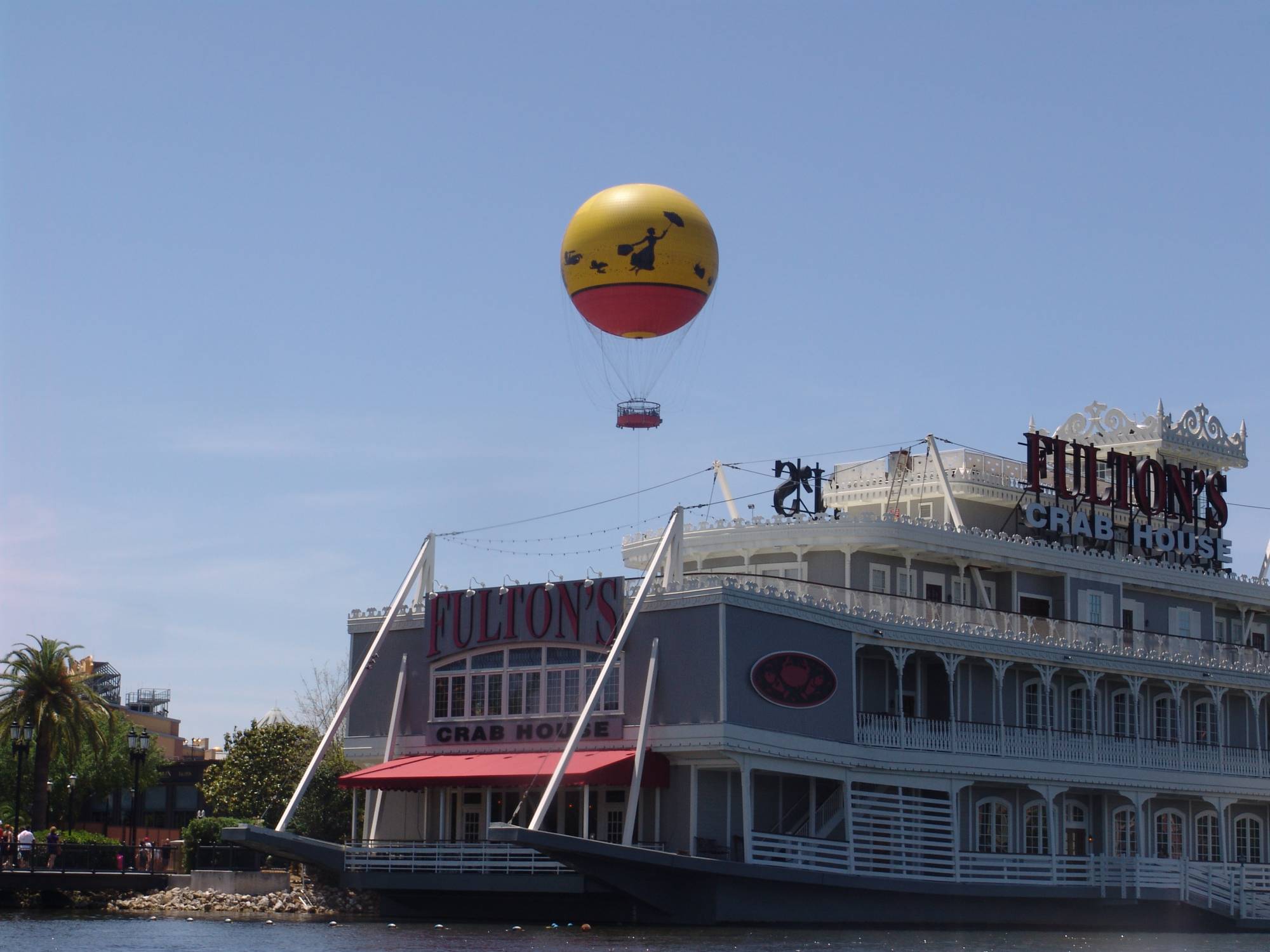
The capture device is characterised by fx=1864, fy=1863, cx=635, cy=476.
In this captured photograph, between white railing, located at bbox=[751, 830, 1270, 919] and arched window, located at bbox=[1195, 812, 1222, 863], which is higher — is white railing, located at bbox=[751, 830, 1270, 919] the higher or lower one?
the lower one

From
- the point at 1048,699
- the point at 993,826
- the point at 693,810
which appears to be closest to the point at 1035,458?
the point at 1048,699

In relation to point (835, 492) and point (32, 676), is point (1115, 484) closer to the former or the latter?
point (835, 492)

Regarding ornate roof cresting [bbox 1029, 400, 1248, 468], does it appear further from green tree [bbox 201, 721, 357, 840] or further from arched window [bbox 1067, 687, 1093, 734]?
green tree [bbox 201, 721, 357, 840]

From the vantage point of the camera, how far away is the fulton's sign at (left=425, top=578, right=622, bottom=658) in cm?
4556

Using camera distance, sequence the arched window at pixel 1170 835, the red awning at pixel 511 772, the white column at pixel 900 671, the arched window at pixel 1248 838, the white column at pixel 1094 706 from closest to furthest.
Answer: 1. the red awning at pixel 511 772
2. the white column at pixel 900 671
3. the white column at pixel 1094 706
4. the arched window at pixel 1170 835
5. the arched window at pixel 1248 838

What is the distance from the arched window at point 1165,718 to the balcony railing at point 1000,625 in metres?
1.59

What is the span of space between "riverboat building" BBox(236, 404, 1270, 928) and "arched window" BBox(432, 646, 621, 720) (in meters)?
0.07

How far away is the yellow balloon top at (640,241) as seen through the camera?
4672cm

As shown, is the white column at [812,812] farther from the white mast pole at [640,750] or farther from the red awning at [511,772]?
the white mast pole at [640,750]

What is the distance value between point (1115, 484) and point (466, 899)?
2448 cm

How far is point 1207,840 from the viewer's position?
5541 cm

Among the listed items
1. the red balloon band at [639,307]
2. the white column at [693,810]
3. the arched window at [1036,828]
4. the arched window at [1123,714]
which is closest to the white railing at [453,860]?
the white column at [693,810]

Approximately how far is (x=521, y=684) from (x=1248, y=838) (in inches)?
952

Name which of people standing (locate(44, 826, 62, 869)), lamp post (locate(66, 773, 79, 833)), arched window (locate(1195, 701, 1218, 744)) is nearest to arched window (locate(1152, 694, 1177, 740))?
arched window (locate(1195, 701, 1218, 744))
